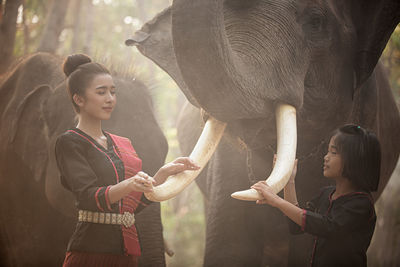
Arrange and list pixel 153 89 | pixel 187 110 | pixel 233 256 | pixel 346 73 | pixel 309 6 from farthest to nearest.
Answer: pixel 187 110, pixel 153 89, pixel 233 256, pixel 346 73, pixel 309 6

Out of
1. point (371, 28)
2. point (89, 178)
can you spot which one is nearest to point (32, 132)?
point (89, 178)

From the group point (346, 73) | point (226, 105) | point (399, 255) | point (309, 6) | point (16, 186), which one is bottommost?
point (399, 255)

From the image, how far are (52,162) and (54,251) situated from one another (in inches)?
23.4

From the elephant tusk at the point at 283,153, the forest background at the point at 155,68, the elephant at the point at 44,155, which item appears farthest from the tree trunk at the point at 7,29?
the elephant tusk at the point at 283,153

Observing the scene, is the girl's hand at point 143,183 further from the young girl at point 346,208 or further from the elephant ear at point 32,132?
the elephant ear at point 32,132

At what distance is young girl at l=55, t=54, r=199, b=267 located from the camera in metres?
1.56

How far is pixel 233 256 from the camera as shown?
248cm

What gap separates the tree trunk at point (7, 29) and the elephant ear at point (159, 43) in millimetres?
2149

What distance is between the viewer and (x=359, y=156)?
166 cm

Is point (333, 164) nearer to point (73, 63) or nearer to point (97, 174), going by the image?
point (97, 174)

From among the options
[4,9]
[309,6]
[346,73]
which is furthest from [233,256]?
[4,9]

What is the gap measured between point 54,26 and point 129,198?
11.4 feet

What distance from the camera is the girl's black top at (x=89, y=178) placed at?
156cm

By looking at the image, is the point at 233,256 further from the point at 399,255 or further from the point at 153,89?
the point at 399,255
